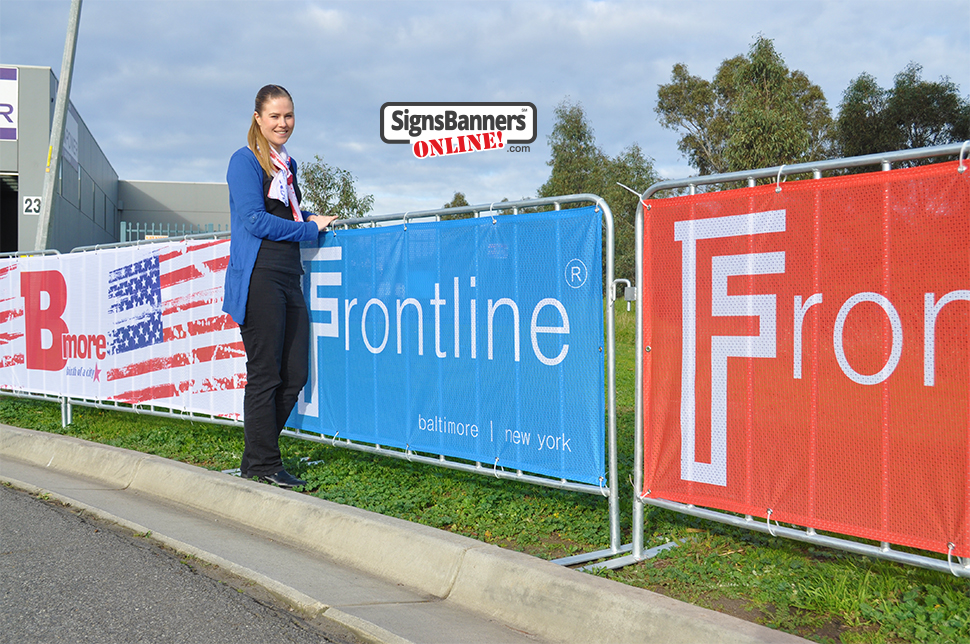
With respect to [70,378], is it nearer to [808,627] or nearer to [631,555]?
[631,555]

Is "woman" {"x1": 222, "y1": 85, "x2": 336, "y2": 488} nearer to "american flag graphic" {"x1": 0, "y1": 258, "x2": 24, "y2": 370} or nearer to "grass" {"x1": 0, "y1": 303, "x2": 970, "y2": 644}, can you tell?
"grass" {"x1": 0, "y1": 303, "x2": 970, "y2": 644}

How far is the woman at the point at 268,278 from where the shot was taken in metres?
5.71

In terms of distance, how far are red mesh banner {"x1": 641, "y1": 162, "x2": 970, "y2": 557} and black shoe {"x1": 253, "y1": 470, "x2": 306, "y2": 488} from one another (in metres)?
2.67

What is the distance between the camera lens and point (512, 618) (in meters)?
3.71

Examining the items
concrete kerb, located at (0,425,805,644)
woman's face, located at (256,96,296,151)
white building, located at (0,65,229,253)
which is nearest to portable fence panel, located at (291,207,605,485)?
concrete kerb, located at (0,425,805,644)

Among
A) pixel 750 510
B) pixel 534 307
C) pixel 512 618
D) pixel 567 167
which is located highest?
pixel 567 167

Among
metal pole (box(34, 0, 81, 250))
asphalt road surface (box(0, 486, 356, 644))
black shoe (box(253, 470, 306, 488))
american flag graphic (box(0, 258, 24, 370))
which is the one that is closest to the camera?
asphalt road surface (box(0, 486, 356, 644))

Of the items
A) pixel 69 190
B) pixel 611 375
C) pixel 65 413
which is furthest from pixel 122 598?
pixel 69 190

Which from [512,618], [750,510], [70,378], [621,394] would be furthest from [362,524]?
[621,394]

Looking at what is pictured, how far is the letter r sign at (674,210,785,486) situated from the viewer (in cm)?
364

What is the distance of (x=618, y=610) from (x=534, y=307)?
173 centimetres

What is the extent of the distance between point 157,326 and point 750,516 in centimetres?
568

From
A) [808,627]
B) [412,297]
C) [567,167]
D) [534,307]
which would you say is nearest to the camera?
[808,627]

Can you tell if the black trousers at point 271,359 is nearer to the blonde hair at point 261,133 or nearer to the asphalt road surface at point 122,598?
the blonde hair at point 261,133
